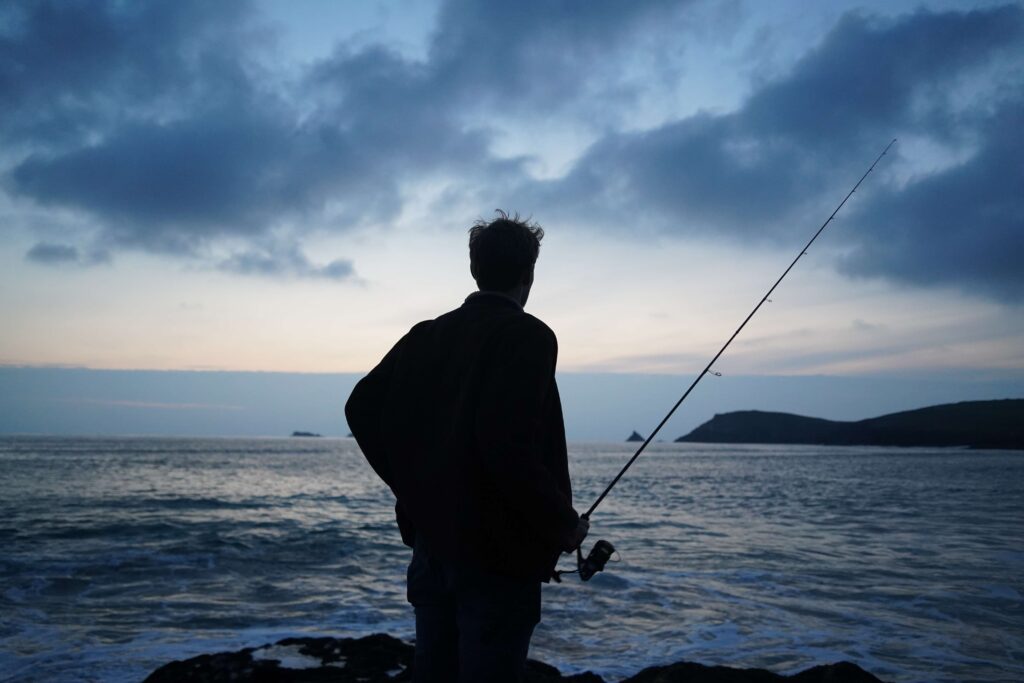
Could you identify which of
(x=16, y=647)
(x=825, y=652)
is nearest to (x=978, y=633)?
(x=825, y=652)

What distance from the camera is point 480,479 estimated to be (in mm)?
1966

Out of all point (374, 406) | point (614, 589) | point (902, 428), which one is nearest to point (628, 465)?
point (374, 406)

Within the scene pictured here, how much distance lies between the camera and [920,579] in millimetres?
8930

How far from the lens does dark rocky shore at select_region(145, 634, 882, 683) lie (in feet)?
15.4

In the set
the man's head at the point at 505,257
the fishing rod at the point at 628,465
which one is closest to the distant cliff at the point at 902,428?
the fishing rod at the point at 628,465

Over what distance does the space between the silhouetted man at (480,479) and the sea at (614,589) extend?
414 cm

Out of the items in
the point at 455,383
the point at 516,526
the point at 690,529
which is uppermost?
the point at 455,383

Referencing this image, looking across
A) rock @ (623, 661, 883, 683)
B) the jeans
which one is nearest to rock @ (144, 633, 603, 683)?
rock @ (623, 661, 883, 683)

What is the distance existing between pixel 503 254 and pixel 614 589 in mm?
7546

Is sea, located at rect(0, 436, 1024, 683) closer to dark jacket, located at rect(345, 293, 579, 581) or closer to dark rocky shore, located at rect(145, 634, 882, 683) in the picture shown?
dark rocky shore, located at rect(145, 634, 882, 683)

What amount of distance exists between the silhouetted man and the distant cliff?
373 feet

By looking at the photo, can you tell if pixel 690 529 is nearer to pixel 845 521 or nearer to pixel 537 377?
pixel 845 521

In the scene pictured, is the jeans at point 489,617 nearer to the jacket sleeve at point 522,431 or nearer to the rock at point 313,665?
the jacket sleeve at point 522,431

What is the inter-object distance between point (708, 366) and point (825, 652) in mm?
3304
